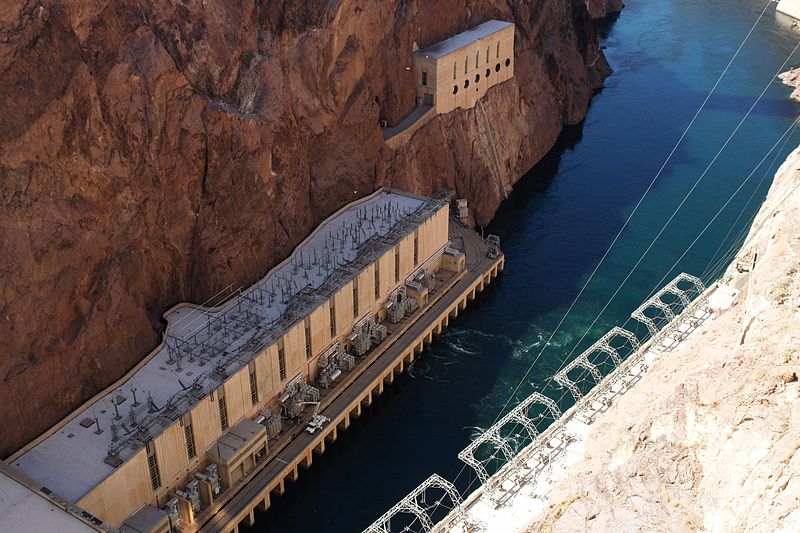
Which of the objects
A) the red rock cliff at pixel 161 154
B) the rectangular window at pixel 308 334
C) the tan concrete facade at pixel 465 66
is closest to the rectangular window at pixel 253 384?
the rectangular window at pixel 308 334

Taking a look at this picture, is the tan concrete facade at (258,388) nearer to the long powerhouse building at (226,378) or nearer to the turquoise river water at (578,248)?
the long powerhouse building at (226,378)

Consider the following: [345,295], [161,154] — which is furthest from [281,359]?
[161,154]

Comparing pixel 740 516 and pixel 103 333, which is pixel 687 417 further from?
pixel 103 333

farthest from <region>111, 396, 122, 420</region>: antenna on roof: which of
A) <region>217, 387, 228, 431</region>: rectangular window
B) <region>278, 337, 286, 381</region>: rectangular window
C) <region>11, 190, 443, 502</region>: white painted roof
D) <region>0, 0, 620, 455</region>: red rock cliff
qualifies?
<region>278, 337, 286, 381</region>: rectangular window

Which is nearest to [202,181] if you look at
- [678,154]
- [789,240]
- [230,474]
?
[230,474]

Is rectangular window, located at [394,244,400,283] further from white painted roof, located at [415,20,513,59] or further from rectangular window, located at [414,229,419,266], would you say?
white painted roof, located at [415,20,513,59]

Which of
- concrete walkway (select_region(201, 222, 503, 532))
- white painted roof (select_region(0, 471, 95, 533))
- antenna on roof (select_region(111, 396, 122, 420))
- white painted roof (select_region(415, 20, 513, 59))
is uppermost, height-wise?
white painted roof (select_region(415, 20, 513, 59))
